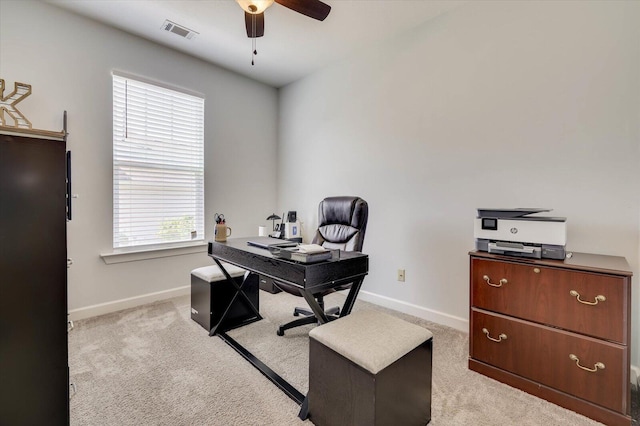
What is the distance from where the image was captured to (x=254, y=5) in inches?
71.4

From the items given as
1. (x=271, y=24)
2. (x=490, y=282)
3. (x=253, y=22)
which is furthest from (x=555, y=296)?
(x=271, y=24)

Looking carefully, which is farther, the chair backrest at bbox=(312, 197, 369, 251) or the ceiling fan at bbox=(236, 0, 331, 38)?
the chair backrest at bbox=(312, 197, 369, 251)

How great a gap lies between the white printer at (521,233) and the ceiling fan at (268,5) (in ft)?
5.67

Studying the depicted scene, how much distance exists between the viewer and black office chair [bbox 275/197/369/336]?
7.20ft

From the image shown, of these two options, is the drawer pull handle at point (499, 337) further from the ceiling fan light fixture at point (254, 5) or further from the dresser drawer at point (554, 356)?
the ceiling fan light fixture at point (254, 5)

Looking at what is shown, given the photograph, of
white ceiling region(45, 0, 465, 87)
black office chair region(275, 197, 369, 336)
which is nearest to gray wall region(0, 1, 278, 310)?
white ceiling region(45, 0, 465, 87)

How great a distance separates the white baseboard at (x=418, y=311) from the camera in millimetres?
2426

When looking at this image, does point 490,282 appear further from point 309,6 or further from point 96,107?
point 96,107

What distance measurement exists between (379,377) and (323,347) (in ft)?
0.98

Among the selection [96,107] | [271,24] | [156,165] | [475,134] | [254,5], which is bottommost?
[156,165]

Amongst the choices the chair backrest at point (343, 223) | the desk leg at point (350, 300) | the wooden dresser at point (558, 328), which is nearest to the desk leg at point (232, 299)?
the chair backrest at point (343, 223)

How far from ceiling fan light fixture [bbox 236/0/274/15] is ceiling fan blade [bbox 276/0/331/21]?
8 cm

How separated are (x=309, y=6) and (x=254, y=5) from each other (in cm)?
36

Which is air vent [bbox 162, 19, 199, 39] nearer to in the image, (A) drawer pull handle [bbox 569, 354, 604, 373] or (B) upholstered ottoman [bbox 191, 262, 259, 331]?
(B) upholstered ottoman [bbox 191, 262, 259, 331]
